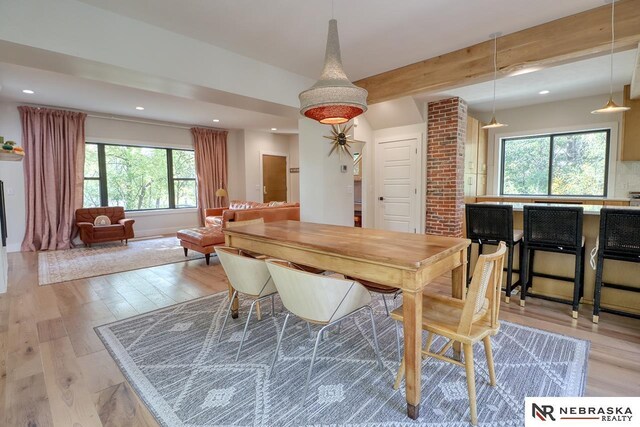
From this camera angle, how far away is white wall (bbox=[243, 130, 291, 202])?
8.26 metres

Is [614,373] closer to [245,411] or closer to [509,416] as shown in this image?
[509,416]

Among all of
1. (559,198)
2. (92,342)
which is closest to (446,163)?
(559,198)

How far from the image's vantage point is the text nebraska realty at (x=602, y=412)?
4.97ft

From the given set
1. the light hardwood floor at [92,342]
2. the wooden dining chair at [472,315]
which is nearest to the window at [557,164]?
the light hardwood floor at [92,342]

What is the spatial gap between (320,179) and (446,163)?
2.30 meters

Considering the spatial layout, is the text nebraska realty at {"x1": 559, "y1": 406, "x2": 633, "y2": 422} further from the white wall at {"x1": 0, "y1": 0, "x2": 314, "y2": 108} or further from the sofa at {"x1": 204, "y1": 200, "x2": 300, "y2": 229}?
the sofa at {"x1": 204, "y1": 200, "x2": 300, "y2": 229}

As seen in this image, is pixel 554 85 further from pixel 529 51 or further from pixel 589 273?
pixel 589 273

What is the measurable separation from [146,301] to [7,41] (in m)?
2.40

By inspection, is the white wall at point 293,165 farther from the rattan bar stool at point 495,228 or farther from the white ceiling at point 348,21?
the rattan bar stool at point 495,228

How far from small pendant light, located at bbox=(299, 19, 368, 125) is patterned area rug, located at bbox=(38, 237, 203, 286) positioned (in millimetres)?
3788

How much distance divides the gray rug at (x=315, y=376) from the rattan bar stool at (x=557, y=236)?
2.02 ft

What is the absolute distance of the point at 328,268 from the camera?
190 cm

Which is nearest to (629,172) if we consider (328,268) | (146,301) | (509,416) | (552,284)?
(552,284)

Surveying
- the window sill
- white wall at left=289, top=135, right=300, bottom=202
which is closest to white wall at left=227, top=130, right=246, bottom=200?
the window sill
